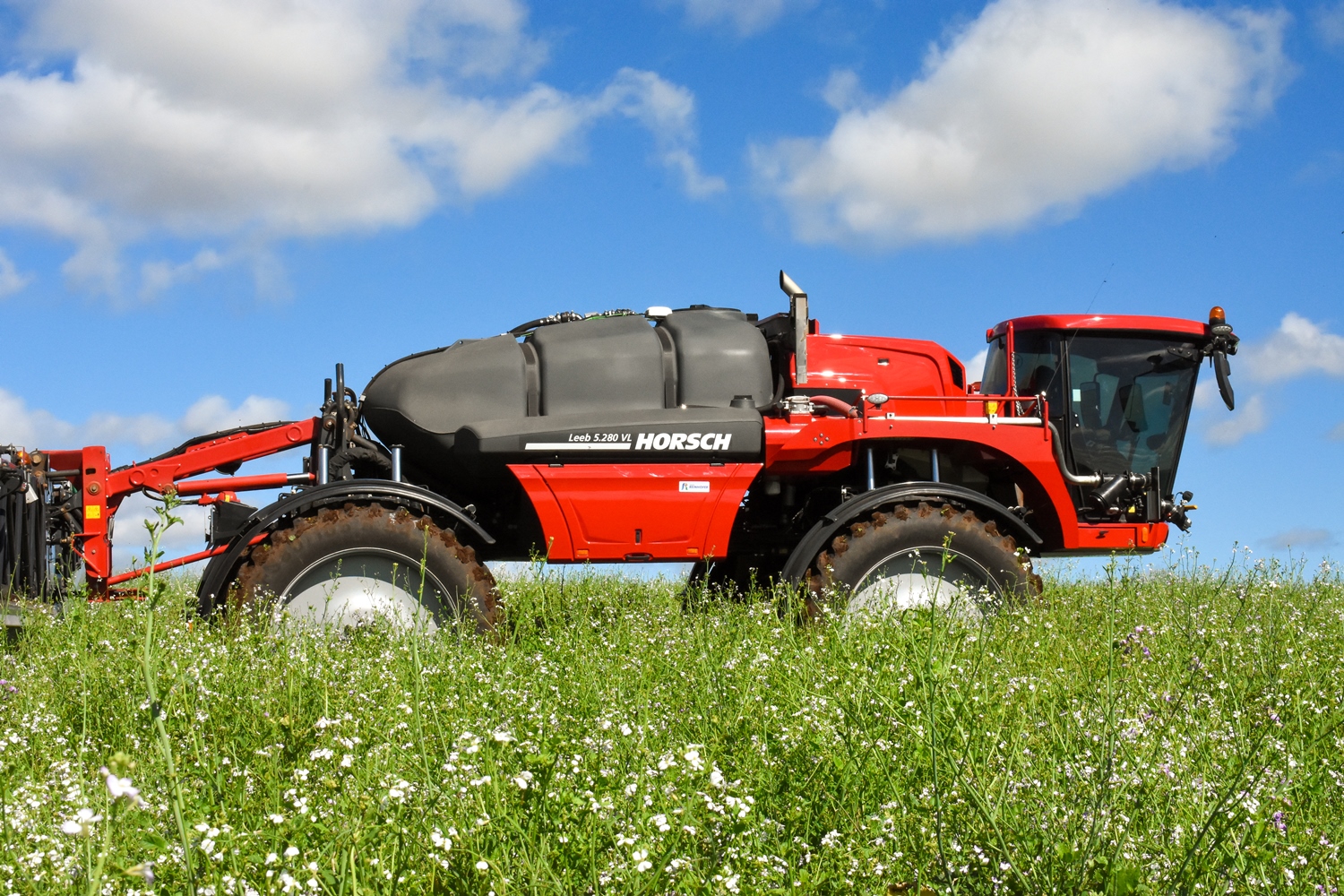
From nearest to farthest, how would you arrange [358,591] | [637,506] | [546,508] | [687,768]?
[687,768]
[358,591]
[546,508]
[637,506]

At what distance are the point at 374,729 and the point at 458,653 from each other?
2011mm

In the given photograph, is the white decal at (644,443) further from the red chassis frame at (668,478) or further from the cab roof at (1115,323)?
the cab roof at (1115,323)

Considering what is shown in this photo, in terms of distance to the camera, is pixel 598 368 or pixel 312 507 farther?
→ pixel 598 368

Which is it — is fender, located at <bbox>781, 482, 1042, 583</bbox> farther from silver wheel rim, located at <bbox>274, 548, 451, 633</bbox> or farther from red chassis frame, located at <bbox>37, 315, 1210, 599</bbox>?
silver wheel rim, located at <bbox>274, 548, 451, 633</bbox>

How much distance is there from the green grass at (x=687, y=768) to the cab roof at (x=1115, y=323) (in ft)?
10.9

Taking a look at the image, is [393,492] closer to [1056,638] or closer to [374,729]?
[374,729]

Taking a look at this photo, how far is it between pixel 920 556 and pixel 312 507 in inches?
162

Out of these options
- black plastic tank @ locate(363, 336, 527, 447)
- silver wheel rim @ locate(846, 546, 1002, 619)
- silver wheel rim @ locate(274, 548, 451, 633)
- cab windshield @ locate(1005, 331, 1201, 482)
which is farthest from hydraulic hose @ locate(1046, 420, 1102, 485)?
silver wheel rim @ locate(274, 548, 451, 633)

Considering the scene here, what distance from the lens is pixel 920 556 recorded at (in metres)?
7.61

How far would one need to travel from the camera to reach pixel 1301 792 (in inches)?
141

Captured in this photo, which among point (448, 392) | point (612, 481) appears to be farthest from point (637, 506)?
point (448, 392)

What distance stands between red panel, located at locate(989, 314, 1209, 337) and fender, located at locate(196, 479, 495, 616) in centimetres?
477

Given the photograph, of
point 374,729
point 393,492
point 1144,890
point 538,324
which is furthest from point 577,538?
point 1144,890

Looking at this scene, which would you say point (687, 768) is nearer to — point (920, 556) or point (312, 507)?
point (312, 507)
